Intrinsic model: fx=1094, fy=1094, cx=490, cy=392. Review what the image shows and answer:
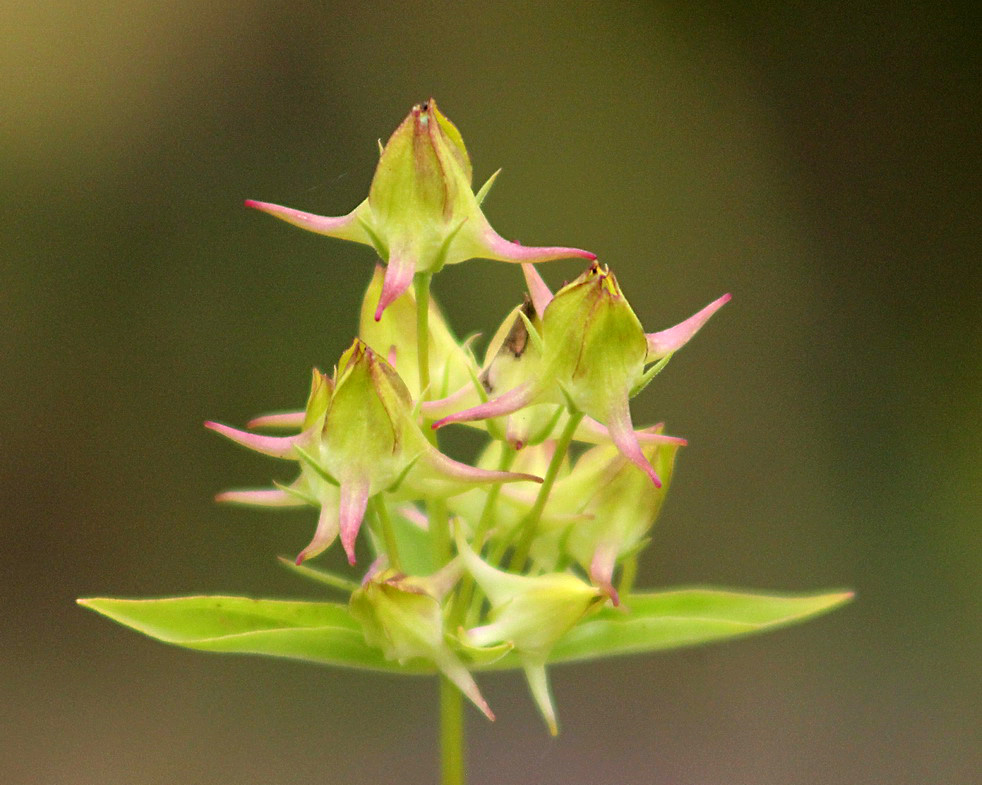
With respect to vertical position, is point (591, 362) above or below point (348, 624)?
above

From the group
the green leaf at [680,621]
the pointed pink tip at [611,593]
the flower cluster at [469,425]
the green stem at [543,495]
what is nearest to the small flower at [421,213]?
the flower cluster at [469,425]

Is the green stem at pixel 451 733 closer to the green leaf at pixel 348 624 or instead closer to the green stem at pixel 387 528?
the green leaf at pixel 348 624

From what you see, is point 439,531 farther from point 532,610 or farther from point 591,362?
point 591,362

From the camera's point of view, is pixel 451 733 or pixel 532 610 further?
pixel 451 733

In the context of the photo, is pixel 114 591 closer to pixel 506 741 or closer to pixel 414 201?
Answer: pixel 506 741

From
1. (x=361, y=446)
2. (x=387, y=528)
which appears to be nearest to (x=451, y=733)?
(x=387, y=528)
